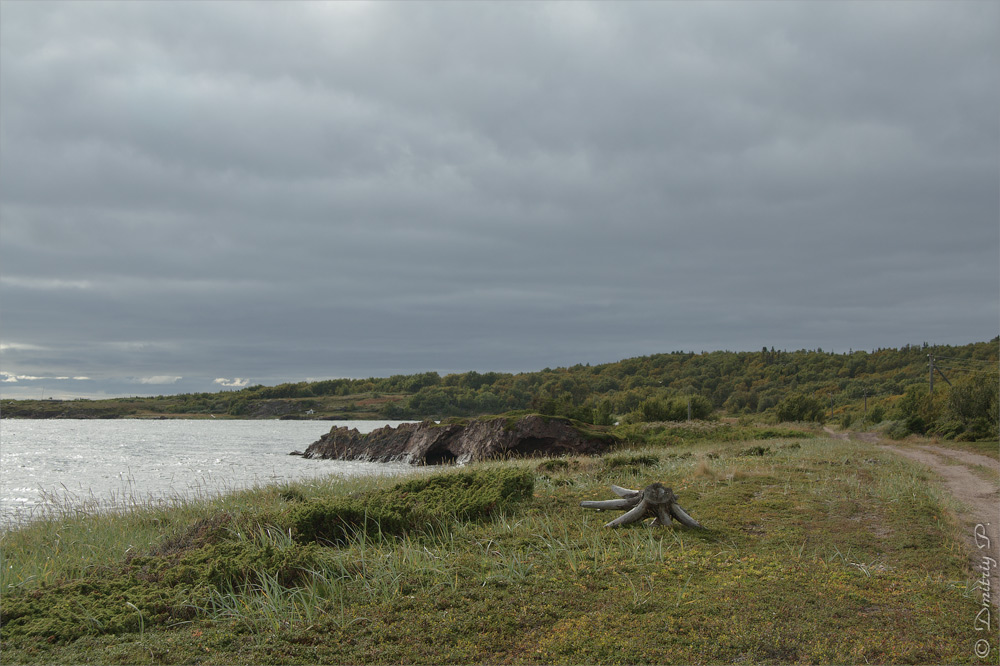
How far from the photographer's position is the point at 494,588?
639 cm

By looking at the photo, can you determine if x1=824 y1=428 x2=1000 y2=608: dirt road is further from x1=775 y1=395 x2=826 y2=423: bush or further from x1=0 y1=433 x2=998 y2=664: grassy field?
x1=775 y1=395 x2=826 y2=423: bush

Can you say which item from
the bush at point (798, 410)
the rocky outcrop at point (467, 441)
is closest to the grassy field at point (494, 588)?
the rocky outcrop at point (467, 441)

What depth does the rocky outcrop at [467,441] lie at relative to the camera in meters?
40.3

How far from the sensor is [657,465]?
18.6 m

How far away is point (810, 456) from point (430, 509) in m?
15.2

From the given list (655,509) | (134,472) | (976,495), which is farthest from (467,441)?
(655,509)

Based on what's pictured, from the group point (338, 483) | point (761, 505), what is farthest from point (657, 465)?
point (338, 483)

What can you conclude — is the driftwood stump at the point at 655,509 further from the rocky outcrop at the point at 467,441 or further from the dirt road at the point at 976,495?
the rocky outcrop at the point at 467,441

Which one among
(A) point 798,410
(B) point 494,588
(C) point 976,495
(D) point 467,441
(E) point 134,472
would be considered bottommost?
(E) point 134,472

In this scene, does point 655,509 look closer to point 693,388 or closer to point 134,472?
point 134,472

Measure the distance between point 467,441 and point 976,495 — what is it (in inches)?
1364

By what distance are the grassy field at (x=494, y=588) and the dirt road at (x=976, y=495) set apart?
12.0 inches

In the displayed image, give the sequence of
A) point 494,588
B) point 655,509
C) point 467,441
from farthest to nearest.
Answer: point 467,441
point 655,509
point 494,588

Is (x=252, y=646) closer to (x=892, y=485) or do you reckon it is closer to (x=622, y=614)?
(x=622, y=614)
